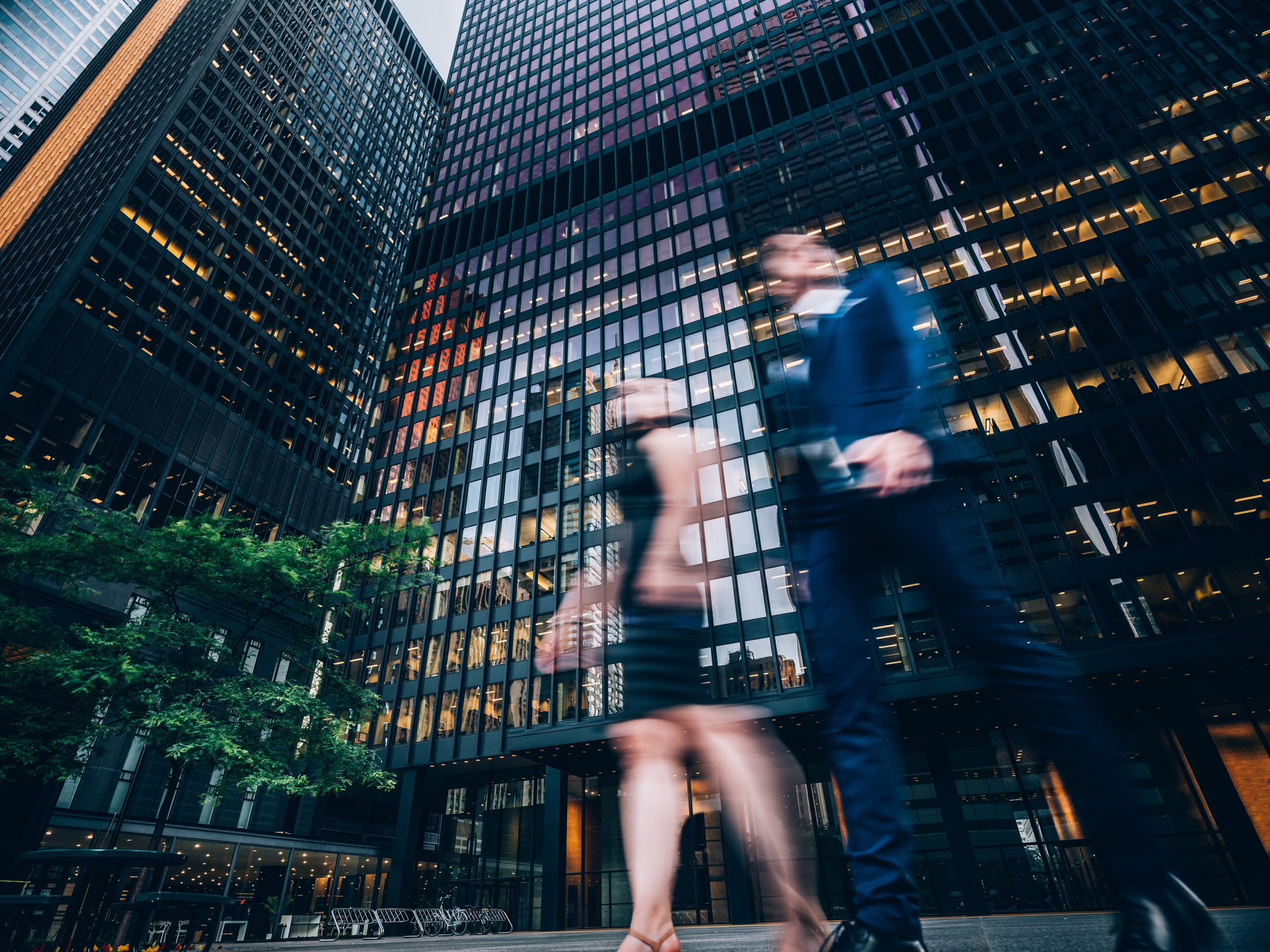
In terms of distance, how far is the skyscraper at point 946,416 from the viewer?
1806 centimetres

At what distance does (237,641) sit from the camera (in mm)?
14000

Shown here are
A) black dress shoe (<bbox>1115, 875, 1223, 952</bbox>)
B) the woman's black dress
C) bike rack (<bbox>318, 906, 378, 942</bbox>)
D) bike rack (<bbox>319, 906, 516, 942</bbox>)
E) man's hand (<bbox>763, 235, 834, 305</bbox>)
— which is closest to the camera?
black dress shoe (<bbox>1115, 875, 1223, 952</bbox>)

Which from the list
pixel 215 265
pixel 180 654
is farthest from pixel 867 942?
pixel 215 265

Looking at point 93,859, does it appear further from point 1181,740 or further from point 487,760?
point 1181,740

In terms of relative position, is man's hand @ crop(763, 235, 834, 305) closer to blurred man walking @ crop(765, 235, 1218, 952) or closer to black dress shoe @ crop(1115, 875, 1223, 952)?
blurred man walking @ crop(765, 235, 1218, 952)

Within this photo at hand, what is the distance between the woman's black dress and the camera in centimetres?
254

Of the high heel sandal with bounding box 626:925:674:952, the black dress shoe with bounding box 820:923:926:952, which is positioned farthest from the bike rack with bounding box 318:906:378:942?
the black dress shoe with bounding box 820:923:926:952

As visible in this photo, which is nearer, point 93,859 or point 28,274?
point 93,859

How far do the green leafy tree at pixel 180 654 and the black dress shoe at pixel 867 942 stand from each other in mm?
13742

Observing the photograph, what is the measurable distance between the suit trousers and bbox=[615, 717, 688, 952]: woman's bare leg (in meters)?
0.75

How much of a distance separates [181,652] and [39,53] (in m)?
141

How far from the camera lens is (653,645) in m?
2.60

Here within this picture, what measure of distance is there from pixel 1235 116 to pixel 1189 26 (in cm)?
600

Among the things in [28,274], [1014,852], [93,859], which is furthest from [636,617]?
[28,274]
